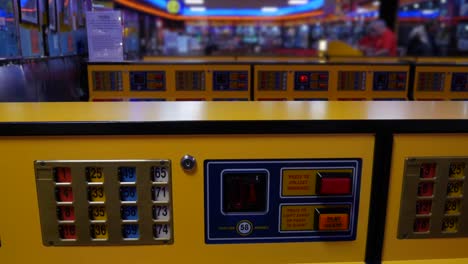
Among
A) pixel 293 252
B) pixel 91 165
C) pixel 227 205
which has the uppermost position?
pixel 91 165

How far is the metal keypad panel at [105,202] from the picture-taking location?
0.95 m

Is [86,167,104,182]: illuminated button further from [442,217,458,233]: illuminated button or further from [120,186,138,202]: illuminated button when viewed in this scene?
[442,217,458,233]: illuminated button

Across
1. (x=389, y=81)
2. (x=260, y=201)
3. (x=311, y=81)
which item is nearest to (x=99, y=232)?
(x=260, y=201)

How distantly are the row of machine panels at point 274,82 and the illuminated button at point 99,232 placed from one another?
8.93ft

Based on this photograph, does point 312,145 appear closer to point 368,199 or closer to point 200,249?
point 368,199

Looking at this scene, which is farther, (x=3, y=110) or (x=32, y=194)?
(x=3, y=110)

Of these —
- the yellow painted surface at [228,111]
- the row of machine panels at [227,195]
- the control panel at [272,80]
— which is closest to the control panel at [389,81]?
the control panel at [272,80]

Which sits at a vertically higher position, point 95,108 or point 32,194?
point 95,108

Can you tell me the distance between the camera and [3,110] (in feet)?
3.51

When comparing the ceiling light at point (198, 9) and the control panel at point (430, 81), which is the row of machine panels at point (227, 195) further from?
the ceiling light at point (198, 9)

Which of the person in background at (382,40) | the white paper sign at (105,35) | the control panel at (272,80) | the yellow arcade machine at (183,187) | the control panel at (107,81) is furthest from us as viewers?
the person in background at (382,40)

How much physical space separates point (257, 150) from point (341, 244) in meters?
0.33

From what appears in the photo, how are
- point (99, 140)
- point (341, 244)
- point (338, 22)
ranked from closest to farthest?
1. point (99, 140)
2. point (341, 244)
3. point (338, 22)

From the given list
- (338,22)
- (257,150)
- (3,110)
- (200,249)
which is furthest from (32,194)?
(338,22)
